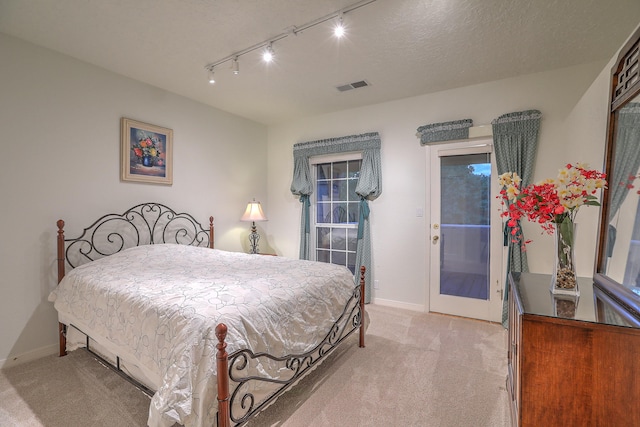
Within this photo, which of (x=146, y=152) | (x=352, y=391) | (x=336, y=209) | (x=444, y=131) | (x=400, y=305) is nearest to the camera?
(x=352, y=391)

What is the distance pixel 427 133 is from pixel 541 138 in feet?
3.73

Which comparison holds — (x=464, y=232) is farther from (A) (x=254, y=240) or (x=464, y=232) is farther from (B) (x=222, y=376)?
(B) (x=222, y=376)

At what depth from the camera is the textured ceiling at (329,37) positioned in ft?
6.70

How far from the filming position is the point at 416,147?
3.65m

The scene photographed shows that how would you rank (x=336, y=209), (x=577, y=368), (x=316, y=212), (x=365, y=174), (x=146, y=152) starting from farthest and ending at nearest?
(x=316, y=212) → (x=336, y=209) → (x=365, y=174) → (x=146, y=152) → (x=577, y=368)

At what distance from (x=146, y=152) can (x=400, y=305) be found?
3590 mm

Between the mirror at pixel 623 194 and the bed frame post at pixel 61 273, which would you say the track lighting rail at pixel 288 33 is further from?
the bed frame post at pixel 61 273

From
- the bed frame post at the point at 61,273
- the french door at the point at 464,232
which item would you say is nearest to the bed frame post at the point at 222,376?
the bed frame post at the point at 61,273

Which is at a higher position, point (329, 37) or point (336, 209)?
point (329, 37)

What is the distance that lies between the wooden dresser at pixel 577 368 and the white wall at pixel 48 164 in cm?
353

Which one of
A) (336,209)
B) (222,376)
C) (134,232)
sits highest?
(336,209)

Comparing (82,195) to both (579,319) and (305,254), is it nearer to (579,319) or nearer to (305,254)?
(305,254)

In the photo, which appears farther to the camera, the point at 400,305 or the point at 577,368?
the point at 400,305

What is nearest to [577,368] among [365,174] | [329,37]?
[329,37]
